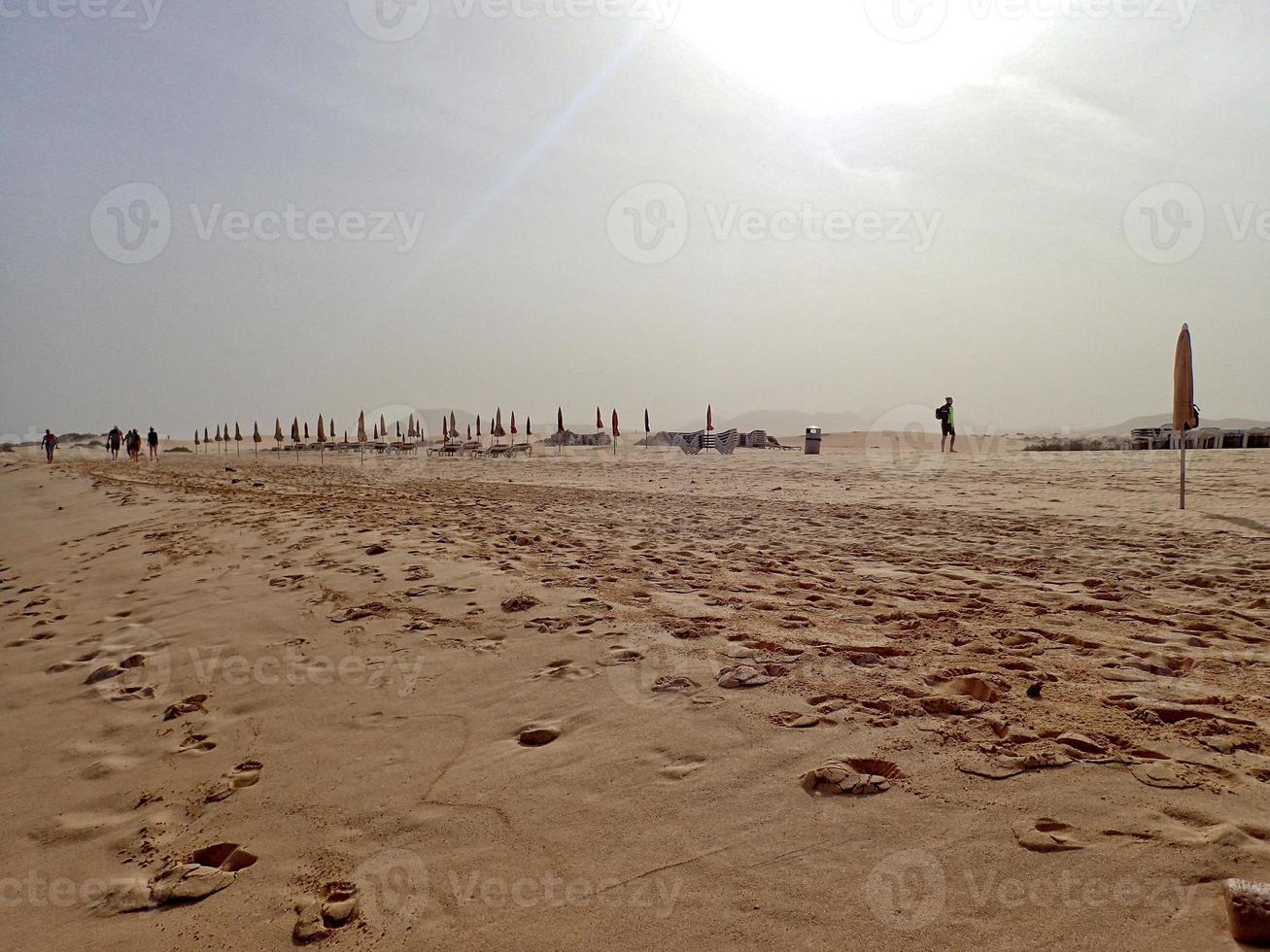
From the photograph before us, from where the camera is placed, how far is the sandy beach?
1.98 meters

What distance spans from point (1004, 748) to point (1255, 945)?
40.6 inches

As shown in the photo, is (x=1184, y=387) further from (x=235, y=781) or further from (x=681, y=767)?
(x=235, y=781)

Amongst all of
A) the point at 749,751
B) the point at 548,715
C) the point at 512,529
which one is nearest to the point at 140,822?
the point at 548,715

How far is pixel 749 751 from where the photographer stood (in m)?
2.78

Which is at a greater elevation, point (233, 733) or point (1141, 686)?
point (1141, 686)

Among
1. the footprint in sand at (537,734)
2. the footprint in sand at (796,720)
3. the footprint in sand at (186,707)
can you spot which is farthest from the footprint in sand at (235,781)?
the footprint in sand at (796,720)

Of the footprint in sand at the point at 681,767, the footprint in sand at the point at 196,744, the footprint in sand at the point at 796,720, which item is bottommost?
the footprint in sand at the point at 196,744

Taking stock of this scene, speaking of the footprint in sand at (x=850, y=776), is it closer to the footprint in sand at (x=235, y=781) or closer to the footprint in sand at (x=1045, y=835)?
the footprint in sand at (x=1045, y=835)

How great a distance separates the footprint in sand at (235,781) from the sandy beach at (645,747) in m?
0.02

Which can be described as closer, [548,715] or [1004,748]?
[1004,748]

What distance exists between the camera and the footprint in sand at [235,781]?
2.86m

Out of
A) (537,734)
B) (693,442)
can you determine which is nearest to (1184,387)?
(537,734)

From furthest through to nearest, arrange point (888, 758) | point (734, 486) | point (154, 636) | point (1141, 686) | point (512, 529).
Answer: point (734, 486) < point (512, 529) < point (154, 636) < point (1141, 686) < point (888, 758)

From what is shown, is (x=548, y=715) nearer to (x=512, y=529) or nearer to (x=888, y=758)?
(x=888, y=758)
